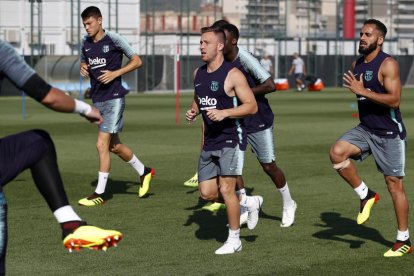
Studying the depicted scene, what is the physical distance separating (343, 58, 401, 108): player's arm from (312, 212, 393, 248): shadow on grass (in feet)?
4.52

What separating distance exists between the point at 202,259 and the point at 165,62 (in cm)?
4591

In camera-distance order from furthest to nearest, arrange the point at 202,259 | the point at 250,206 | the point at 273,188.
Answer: the point at 273,188 < the point at 250,206 < the point at 202,259

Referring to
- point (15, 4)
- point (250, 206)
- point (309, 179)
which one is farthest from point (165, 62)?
point (250, 206)

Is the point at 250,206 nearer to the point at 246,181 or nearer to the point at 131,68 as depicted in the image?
the point at 131,68

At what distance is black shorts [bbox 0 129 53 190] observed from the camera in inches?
233

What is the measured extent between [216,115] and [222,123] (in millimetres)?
576

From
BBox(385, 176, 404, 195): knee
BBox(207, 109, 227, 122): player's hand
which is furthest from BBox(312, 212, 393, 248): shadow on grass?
BBox(207, 109, 227, 122): player's hand

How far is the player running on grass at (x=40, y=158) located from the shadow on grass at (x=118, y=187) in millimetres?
7275

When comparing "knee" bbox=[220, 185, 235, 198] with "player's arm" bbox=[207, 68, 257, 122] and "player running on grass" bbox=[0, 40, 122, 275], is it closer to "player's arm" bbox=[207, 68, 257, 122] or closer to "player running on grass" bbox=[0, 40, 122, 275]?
"player's arm" bbox=[207, 68, 257, 122]

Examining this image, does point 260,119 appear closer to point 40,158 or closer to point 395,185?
point 395,185

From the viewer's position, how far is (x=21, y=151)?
594cm

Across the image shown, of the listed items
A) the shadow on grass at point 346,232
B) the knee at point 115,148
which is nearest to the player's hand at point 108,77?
the knee at point 115,148

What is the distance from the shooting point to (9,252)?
9500 millimetres

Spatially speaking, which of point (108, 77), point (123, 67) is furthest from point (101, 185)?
point (123, 67)
